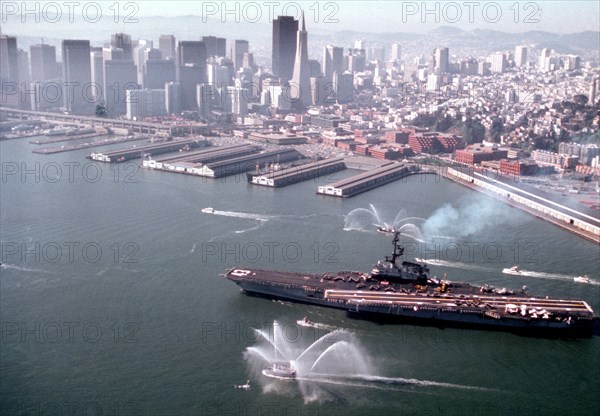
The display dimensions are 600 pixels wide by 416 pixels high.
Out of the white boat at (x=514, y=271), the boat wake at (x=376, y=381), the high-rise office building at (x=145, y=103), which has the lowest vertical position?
the boat wake at (x=376, y=381)

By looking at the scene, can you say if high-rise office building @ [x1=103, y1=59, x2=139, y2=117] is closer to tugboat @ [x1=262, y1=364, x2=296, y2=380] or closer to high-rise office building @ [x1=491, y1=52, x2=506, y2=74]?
tugboat @ [x1=262, y1=364, x2=296, y2=380]

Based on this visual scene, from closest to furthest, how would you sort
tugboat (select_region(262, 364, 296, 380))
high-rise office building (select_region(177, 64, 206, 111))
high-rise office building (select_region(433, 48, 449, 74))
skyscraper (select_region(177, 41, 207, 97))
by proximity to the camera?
1. tugboat (select_region(262, 364, 296, 380))
2. skyscraper (select_region(177, 41, 207, 97))
3. high-rise office building (select_region(177, 64, 206, 111))
4. high-rise office building (select_region(433, 48, 449, 74))

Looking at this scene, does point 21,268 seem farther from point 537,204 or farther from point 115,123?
point 115,123

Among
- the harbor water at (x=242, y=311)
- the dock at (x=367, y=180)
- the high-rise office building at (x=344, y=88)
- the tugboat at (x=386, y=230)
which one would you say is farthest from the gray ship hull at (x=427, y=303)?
the high-rise office building at (x=344, y=88)

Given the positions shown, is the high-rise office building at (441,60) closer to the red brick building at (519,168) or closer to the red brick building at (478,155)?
the red brick building at (478,155)

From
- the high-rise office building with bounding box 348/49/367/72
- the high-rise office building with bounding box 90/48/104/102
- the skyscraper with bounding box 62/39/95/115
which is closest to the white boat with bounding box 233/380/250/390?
the skyscraper with bounding box 62/39/95/115
